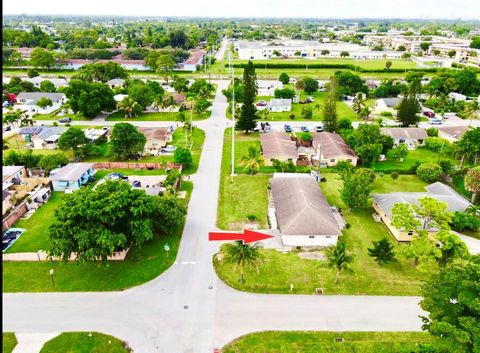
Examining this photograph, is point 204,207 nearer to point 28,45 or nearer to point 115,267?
point 115,267

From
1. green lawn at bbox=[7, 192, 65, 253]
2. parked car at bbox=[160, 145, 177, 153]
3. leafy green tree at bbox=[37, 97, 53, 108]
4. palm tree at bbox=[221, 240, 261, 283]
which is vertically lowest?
green lawn at bbox=[7, 192, 65, 253]

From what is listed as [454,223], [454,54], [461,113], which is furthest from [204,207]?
[454,54]

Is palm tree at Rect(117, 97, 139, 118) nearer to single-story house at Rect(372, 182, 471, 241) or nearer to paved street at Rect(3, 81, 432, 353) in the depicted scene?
paved street at Rect(3, 81, 432, 353)

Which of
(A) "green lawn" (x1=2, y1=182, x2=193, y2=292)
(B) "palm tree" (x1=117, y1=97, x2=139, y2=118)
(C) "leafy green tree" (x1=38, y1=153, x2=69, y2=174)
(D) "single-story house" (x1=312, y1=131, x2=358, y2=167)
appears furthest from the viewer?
(B) "palm tree" (x1=117, y1=97, x2=139, y2=118)

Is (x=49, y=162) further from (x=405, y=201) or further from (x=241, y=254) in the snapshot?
(x=405, y=201)

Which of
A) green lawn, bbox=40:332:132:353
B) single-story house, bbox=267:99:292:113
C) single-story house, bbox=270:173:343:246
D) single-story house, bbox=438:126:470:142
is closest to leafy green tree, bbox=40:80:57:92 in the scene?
single-story house, bbox=267:99:292:113

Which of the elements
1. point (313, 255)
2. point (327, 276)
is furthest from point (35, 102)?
point (327, 276)

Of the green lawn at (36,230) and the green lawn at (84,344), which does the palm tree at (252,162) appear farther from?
the green lawn at (84,344)

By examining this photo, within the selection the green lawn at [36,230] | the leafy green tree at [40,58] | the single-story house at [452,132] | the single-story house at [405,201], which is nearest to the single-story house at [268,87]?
the single-story house at [452,132]
